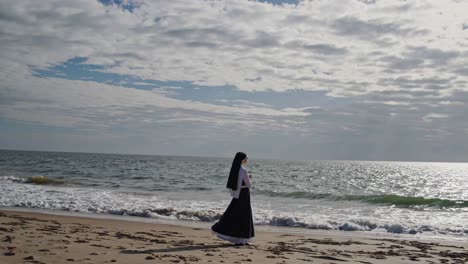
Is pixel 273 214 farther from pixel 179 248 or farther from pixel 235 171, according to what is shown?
pixel 179 248

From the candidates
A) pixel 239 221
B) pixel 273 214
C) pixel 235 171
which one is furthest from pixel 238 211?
pixel 273 214

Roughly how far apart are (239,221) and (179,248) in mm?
1655

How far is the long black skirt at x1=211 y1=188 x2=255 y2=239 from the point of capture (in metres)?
9.82

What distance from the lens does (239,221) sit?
9852 mm

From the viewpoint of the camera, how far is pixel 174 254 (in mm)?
8070

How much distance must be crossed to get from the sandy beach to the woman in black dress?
0.95 feet

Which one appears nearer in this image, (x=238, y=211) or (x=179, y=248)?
(x=179, y=248)

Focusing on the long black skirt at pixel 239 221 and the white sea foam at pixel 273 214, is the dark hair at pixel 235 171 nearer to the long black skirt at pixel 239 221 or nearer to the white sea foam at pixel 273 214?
the long black skirt at pixel 239 221

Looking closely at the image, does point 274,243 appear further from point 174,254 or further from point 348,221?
point 348,221

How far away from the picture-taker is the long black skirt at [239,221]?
9.82m

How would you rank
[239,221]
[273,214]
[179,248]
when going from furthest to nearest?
[273,214], [239,221], [179,248]

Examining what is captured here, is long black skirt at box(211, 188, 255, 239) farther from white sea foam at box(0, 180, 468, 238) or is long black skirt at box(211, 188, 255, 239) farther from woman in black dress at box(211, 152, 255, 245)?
white sea foam at box(0, 180, 468, 238)

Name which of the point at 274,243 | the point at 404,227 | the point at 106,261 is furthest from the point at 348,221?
the point at 106,261

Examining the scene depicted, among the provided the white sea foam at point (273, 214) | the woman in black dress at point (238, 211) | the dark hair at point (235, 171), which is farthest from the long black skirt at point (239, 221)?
the white sea foam at point (273, 214)
